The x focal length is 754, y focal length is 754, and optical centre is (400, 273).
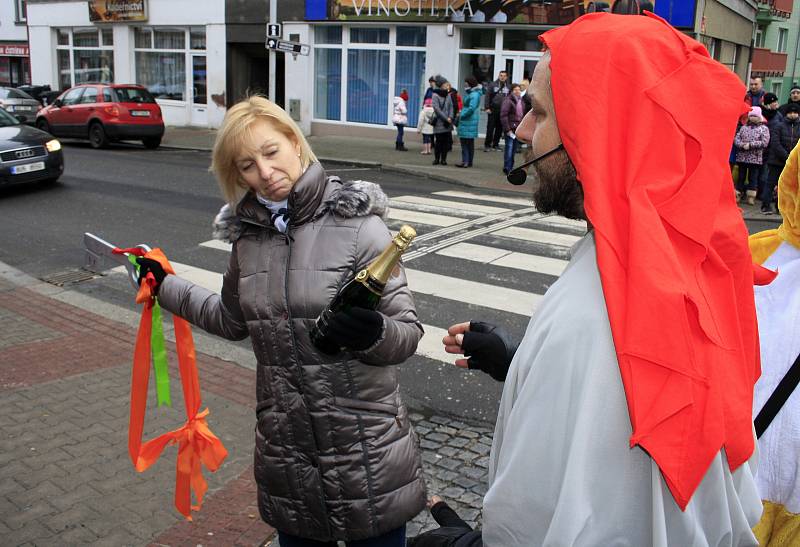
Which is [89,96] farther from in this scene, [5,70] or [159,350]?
[5,70]

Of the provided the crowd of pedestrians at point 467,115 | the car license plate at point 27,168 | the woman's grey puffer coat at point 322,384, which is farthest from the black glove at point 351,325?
the crowd of pedestrians at point 467,115

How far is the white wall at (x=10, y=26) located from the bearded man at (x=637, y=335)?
4208 centimetres

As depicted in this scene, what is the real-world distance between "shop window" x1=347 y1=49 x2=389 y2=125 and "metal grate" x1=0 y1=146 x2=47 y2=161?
11816mm

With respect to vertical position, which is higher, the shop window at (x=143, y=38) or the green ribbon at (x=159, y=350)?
the shop window at (x=143, y=38)

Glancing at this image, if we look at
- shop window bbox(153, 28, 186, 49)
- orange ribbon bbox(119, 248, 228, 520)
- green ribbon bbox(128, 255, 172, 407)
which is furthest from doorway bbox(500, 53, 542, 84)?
orange ribbon bbox(119, 248, 228, 520)

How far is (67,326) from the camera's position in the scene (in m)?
6.45

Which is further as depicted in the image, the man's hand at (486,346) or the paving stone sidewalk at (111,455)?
the paving stone sidewalk at (111,455)

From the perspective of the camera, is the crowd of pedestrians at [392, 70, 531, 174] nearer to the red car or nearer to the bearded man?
the red car

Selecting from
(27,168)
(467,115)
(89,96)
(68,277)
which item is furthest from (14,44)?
(68,277)

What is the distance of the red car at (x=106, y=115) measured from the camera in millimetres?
19312

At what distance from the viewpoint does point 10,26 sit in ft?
124

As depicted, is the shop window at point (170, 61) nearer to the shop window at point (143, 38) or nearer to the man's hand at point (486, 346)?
the shop window at point (143, 38)

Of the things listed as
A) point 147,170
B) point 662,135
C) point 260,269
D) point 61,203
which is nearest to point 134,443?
point 260,269

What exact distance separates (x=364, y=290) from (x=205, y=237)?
326 inches
